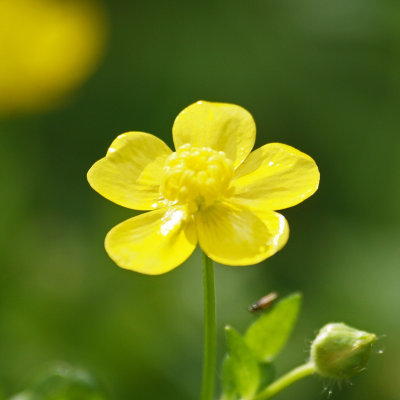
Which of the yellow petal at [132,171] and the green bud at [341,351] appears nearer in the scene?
the green bud at [341,351]

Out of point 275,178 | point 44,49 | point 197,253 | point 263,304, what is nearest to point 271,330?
point 263,304

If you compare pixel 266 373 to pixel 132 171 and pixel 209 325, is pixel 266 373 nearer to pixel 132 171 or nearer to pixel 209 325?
pixel 209 325

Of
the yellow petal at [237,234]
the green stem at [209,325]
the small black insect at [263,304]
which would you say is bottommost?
the small black insect at [263,304]

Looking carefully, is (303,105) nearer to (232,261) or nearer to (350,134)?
(350,134)

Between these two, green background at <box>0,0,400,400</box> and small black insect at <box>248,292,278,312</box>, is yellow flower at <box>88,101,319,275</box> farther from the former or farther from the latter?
green background at <box>0,0,400,400</box>

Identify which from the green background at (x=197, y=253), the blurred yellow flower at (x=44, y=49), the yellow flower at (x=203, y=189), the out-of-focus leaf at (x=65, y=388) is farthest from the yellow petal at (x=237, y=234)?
the blurred yellow flower at (x=44, y=49)

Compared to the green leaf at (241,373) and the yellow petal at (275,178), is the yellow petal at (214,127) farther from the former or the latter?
the green leaf at (241,373)
